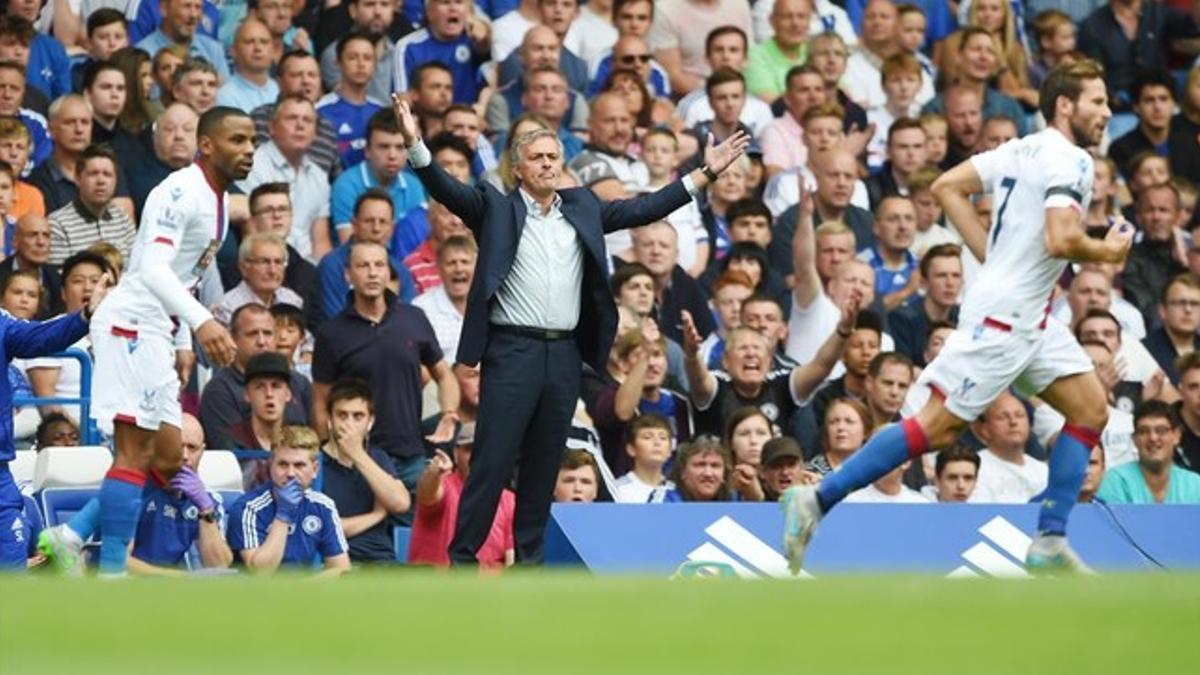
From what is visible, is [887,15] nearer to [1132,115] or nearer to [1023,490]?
[1132,115]

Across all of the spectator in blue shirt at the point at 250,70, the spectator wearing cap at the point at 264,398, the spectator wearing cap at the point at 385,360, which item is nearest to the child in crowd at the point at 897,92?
the spectator in blue shirt at the point at 250,70

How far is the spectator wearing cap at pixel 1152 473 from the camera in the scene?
695 inches

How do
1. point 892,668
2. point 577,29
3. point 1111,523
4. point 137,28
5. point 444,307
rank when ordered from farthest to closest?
point 577,29 → point 137,28 → point 444,307 → point 1111,523 → point 892,668

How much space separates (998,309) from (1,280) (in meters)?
6.49

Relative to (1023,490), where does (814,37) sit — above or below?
above

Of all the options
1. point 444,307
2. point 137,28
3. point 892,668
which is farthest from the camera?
point 137,28

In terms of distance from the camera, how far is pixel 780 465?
16.4 meters

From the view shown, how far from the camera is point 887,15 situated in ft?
75.7

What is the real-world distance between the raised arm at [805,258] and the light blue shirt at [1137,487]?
2.46 m

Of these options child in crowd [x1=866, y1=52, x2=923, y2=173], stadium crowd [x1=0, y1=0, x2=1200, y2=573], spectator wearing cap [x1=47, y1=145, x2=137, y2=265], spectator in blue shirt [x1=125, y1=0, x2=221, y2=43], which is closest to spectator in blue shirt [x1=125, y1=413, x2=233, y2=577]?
stadium crowd [x1=0, y1=0, x2=1200, y2=573]

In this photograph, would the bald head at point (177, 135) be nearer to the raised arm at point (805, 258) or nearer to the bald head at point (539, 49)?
the bald head at point (539, 49)

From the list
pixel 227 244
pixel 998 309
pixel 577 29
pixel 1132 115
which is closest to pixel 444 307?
pixel 227 244

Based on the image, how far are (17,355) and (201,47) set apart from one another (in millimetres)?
6647

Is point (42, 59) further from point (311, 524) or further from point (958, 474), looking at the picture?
point (958, 474)
